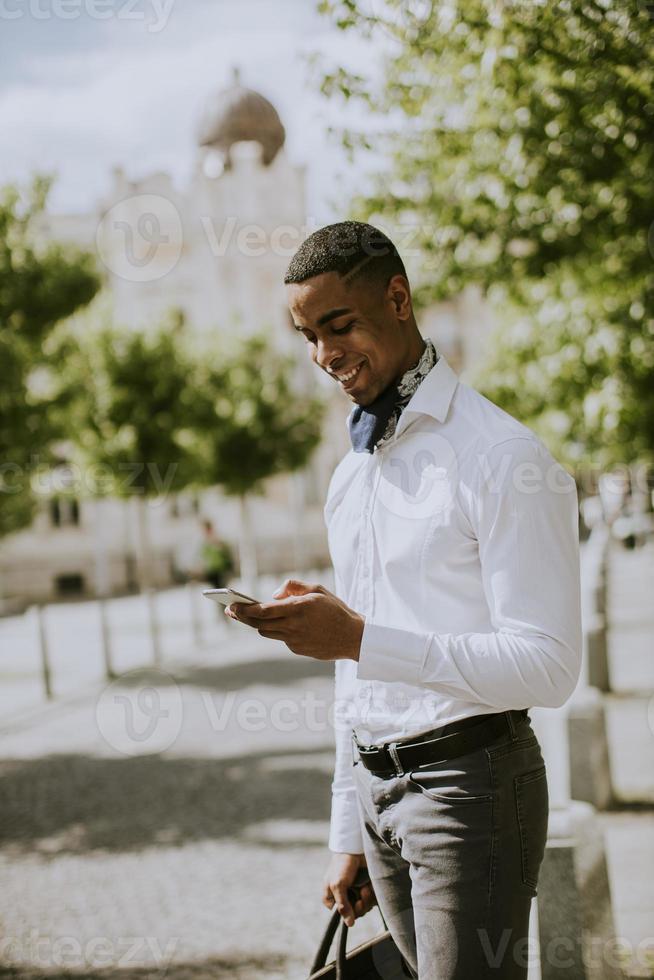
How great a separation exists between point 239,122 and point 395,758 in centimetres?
267

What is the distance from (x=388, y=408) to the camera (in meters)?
2.21

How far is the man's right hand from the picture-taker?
2494 mm

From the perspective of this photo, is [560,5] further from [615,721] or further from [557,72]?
[615,721]

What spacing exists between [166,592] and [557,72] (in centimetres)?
2932

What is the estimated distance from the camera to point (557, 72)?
4.84 meters

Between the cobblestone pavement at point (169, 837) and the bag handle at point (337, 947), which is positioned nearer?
the bag handle at point (337, 947)

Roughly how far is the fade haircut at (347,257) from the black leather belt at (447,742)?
2.89 feet

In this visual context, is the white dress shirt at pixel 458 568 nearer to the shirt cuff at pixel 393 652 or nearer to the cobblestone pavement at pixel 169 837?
the shirt cuff at pixel 393 652

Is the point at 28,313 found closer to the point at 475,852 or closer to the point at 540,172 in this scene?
the point at 540,172

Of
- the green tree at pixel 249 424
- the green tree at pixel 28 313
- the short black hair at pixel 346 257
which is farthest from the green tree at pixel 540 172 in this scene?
the green tree at pixel 249 424

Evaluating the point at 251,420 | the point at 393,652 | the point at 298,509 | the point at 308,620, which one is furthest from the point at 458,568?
the point at 298,509

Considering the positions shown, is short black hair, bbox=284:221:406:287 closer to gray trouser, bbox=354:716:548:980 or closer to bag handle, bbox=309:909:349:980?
gray trouser, bbox=354:716:548:980

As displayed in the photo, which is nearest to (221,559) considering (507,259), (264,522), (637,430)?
(637,430)

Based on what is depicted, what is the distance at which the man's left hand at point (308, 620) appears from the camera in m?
1.90
